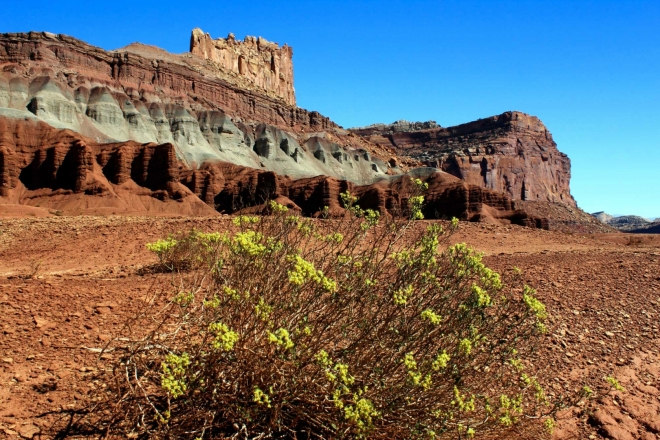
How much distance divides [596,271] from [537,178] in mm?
136958

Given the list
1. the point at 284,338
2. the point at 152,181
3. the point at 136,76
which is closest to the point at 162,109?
the point at 136,76

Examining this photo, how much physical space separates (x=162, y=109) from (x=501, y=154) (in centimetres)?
9664

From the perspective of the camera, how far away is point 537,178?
13550 centimetres

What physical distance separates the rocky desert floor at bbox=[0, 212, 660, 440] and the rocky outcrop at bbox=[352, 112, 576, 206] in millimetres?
111404

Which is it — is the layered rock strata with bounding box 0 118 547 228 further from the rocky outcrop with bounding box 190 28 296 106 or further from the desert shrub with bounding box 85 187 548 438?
the rocky outcrop with bounding box 190 28 296 106

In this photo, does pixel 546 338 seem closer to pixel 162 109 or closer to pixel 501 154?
pixel 162 109

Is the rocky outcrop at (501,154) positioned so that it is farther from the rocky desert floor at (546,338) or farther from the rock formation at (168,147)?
the rocky desert floor at (546,338)

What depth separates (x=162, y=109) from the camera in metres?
63.5

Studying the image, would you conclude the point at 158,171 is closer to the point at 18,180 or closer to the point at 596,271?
the point at 18,180

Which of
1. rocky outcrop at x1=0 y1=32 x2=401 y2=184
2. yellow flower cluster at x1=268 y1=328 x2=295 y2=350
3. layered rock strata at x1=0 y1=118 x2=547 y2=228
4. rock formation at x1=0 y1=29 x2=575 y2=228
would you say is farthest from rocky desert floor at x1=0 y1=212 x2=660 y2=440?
rocky outcrop at x1=0 y1=32 x2=401 y2=184

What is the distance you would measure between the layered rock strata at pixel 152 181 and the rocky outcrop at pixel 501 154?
70.5 metres

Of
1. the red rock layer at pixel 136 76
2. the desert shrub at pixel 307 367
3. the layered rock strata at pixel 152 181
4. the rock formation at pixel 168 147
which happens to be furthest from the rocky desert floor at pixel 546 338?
the red rock layer at pixel 136 76

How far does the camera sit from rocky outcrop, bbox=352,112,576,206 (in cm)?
12442

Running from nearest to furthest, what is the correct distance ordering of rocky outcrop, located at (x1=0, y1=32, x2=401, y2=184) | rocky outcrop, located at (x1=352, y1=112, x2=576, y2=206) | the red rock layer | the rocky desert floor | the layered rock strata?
1. the rocky desert floor
2. the layered rock strata
3. rocky outcrop, located at (x1=0, y1=32, x2=401, y2=184)
4. the red rock layer
5. rocky outcrop, located at (x1=352, y1=112, x2=576, y2=206)
